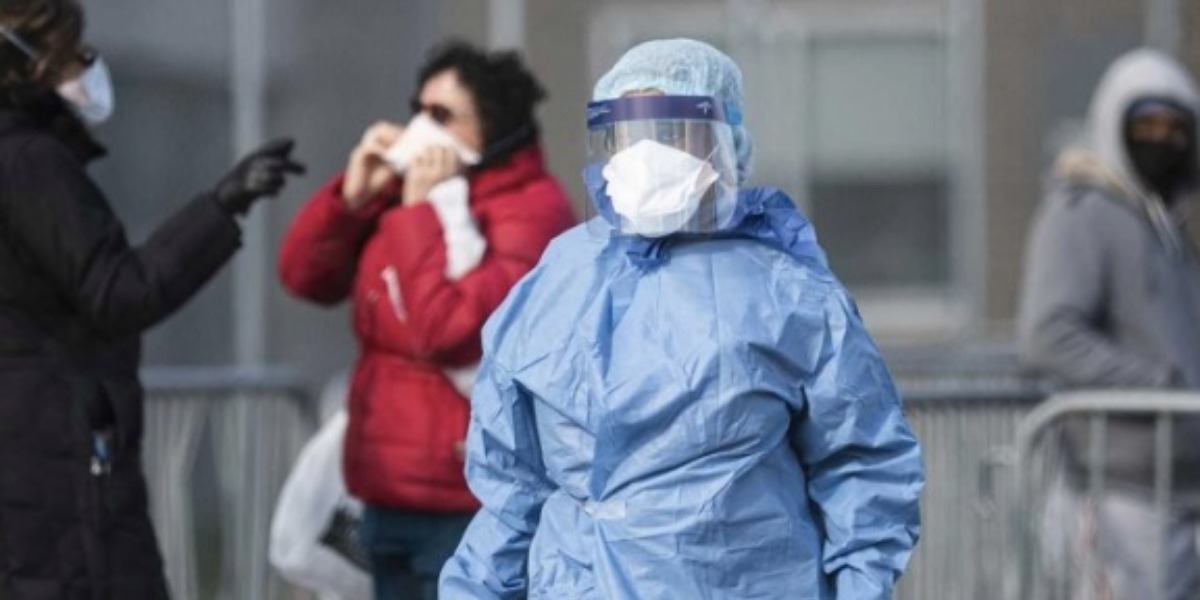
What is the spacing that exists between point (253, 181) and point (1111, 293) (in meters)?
2.84

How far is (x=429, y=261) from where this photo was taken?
6660 mm

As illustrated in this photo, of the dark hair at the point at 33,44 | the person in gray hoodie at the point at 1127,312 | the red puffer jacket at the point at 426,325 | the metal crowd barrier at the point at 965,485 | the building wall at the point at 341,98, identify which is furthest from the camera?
the building wall at the point at 341,98

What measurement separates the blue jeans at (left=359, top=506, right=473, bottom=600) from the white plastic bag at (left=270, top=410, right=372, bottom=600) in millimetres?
282

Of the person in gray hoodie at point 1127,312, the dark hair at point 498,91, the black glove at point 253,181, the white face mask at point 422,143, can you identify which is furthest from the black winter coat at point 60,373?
the person in gray hoodie at point 1127,312

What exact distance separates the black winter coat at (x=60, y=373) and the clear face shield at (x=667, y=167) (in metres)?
1.27

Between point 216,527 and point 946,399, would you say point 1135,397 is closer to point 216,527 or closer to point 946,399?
point 946,399

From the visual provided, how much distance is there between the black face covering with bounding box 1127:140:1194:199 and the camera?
8.53 meters

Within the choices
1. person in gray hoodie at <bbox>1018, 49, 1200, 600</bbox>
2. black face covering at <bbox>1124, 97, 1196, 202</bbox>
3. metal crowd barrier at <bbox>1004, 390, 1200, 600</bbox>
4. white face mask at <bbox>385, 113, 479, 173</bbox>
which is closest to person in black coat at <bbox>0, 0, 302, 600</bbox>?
white face mask at <bbox>385, 113, 479, 173</bbox>

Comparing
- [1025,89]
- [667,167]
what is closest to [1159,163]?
[1025,89]

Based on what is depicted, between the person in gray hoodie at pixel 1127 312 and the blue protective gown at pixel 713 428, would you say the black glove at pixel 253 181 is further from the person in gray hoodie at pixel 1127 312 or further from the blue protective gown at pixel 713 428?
the person in gray hoodie at pixel 1127 312

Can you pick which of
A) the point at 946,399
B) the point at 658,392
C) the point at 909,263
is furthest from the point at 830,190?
the point at 658,392

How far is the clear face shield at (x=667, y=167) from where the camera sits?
16.5ft

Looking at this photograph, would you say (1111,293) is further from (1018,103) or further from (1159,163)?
(1018,103)

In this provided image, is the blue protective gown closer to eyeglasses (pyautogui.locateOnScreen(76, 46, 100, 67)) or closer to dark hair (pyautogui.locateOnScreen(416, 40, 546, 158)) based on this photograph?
eyeglasses (pyautogui.locateOnScreen(76, 46, 100, 67))
